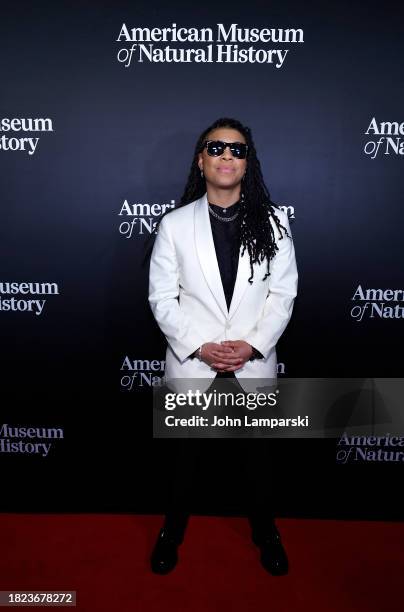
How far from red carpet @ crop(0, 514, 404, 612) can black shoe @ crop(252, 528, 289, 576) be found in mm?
33

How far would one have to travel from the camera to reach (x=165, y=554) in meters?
2.60

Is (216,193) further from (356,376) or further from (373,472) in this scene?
(373,472)

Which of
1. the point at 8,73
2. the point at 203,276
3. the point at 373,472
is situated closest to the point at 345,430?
the point at 373,472

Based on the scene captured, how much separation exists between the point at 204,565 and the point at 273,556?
33 cm

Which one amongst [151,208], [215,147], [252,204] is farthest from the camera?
[151,208]

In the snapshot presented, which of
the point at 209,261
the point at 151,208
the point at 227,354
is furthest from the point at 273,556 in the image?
the point at 151,208

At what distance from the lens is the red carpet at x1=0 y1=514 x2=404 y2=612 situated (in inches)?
95.9

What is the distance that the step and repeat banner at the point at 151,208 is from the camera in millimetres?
2713

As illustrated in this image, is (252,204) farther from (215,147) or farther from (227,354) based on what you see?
(227,354)

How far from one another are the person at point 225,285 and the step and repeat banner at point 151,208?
14.6 inches

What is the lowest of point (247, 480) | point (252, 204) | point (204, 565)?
point (204, 565)

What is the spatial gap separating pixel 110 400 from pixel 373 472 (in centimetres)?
151

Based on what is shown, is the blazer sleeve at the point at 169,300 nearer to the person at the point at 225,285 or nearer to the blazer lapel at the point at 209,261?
the person at the point at 225,285

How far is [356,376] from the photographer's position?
3.03m
